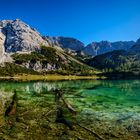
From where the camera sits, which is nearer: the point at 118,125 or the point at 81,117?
the point at 118,125

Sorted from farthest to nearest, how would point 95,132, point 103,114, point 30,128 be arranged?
point 103,114, point 30,128, point 95,132

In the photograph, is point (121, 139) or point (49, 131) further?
point (49, 131)

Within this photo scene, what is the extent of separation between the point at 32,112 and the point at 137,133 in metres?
23.6

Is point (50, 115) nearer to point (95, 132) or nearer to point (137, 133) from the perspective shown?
point (95, 132)

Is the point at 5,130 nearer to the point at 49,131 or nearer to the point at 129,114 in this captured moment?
the point at 49,131

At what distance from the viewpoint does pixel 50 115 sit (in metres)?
51.5

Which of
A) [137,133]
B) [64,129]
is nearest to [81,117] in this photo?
[64,129]

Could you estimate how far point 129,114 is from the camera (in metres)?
55.3

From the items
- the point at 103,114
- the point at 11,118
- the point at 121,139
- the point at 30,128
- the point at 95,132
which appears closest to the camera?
the point at 121,139

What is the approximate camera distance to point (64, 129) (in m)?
40.2

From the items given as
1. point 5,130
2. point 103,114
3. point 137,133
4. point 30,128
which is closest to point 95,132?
point 137,133

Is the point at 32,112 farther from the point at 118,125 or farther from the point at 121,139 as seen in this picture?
the point at 121,139

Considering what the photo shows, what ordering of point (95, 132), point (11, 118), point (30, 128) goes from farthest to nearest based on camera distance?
1. point (11, 118)
2. point (30, 128)
3. point (95, 132)

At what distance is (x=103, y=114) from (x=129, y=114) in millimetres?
5312
